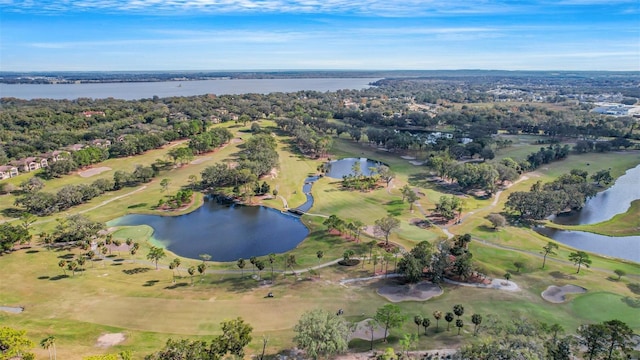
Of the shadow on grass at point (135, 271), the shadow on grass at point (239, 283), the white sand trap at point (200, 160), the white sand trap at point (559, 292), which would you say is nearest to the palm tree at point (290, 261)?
the shadow on grass at point (239, 283)

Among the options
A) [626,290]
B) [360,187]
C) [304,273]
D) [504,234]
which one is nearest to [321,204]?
[360,187]

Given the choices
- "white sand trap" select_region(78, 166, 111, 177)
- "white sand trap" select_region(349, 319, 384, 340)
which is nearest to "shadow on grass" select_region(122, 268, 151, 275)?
"white sand trap" select_region(349, 319, 384, 340)

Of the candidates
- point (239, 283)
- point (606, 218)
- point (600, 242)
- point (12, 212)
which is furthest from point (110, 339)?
point (606, 218)

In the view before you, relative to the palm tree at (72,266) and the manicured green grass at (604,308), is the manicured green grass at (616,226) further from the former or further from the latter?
the palm tree at (72,266)

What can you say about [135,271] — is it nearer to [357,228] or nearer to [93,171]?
[357,228]

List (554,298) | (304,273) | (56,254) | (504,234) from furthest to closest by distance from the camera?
(504,234) → (56,254) → (304,273) → (554,298)

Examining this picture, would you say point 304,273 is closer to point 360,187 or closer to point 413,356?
point 413,356

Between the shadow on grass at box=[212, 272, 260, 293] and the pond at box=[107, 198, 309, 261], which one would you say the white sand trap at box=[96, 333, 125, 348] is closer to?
the shadow on grass at box=[212, 272, 260, 293]
